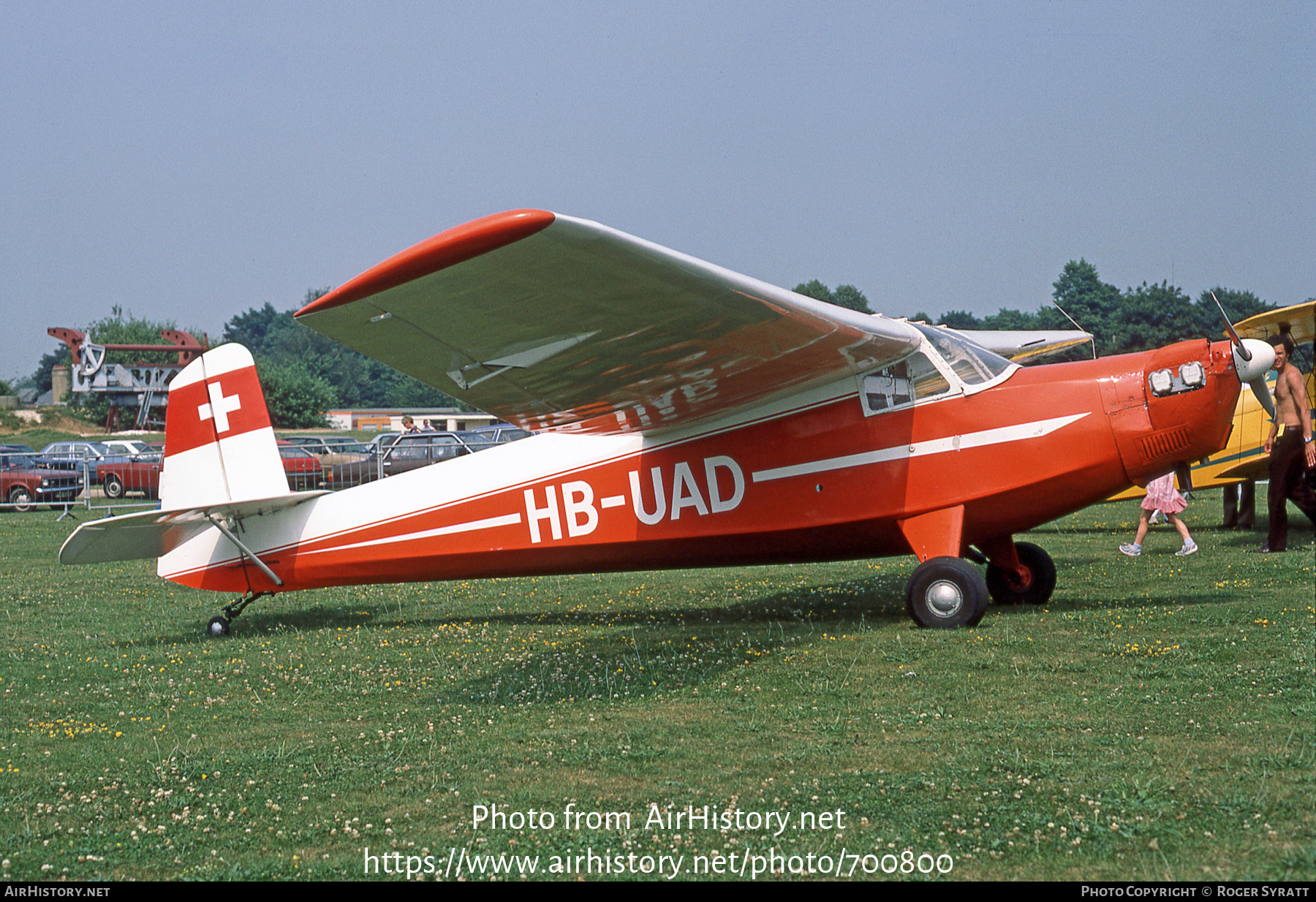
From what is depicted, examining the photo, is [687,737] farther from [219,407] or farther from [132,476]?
[132,476]

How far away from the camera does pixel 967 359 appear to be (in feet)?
25.0

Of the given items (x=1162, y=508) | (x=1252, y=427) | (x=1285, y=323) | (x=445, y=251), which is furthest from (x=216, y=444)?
(x=1252, y=427)

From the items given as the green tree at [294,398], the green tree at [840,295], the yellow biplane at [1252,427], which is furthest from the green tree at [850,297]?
the yellow biplane at [1252,427]

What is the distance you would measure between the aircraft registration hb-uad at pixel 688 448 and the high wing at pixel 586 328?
3cm

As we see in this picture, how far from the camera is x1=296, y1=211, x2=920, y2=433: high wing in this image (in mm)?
4297

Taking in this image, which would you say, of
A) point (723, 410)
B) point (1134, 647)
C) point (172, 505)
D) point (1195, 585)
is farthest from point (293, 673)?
point (1195, 585)

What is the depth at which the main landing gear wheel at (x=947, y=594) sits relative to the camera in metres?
7.01

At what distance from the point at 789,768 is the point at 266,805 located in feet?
7.29

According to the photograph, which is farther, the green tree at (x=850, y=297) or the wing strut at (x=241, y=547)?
the green tree at (x=850, y=297)

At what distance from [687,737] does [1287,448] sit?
30.4ft

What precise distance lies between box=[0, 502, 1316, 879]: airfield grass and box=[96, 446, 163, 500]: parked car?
19448 mm

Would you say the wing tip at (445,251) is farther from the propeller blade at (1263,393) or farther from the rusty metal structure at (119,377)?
the rusty metal structure at (119,377)

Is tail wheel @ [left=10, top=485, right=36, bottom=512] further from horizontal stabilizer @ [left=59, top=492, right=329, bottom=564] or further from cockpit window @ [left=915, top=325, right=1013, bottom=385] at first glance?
cockpit window @ [left=915, top=325, right=1013, bottom=385]

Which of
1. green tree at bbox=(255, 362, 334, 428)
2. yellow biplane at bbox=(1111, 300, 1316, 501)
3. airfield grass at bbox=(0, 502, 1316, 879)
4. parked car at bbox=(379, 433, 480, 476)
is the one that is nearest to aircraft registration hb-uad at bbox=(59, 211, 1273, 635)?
airfield grass at bbox=(0, 502, 1316, 879)
